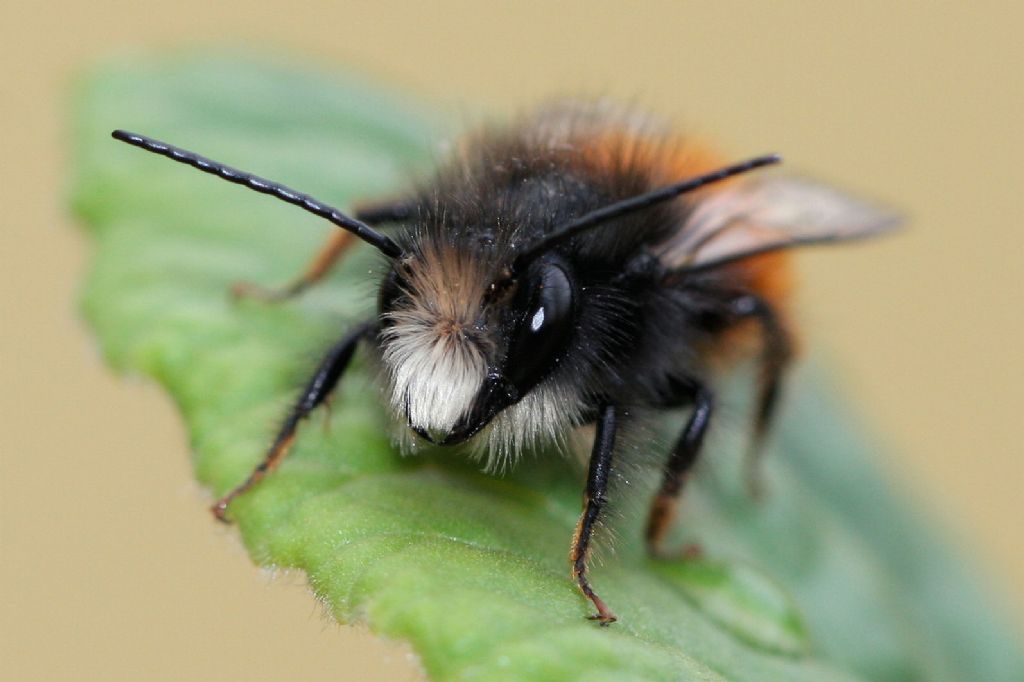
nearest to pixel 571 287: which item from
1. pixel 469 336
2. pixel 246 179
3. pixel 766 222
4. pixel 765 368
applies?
pixel 469 336

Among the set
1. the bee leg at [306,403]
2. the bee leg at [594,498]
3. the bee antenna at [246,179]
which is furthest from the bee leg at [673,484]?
the bee antenna at [246,179]

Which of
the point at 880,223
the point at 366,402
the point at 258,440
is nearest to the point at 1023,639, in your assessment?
the point at 880,223

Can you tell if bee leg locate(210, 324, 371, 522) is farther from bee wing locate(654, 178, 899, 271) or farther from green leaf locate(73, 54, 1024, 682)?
bee wing locate(654, 178, 899, 271)

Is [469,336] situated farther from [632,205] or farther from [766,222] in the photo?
[766,222]

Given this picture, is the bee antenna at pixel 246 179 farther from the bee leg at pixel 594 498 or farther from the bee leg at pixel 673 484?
the bee leg at pixel 673 484

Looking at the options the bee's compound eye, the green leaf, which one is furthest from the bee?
the green leaf
